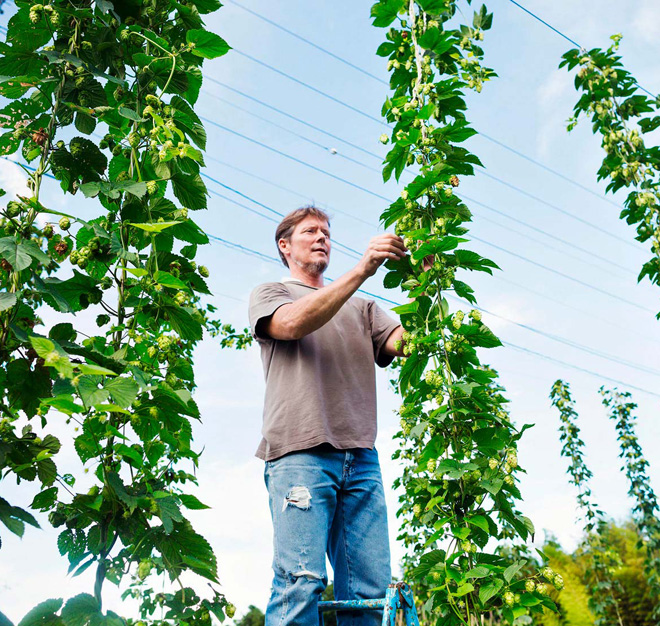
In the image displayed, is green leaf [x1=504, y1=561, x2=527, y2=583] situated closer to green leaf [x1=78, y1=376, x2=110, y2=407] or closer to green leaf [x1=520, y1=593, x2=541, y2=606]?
green leaf [x1=520, y1=593, x2=541, y2=606]

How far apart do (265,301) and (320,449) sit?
0.61m

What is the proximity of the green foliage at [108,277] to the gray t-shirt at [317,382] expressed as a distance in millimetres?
598

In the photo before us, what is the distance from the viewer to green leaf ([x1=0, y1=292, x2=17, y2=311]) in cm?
113

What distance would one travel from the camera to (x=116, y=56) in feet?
5.30

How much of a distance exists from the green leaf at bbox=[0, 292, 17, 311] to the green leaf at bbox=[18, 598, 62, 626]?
57 cm

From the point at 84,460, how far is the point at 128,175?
71 centimetres

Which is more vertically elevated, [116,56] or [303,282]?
[116,56]

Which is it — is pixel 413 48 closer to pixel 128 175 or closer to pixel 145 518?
pixel 128 175

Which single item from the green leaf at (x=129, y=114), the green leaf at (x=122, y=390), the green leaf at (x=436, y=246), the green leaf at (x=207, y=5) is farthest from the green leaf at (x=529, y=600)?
the green leaf at (x=207, y=5)

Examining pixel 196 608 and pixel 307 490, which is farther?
pixel 307 490

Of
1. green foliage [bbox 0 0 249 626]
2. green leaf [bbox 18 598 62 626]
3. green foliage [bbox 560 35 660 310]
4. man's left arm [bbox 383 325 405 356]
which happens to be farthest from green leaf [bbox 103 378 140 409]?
green foliage [bbox 560 35 660 310]

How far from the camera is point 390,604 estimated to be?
5.86 ft

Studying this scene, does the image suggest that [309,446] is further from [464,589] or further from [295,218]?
[295,218]

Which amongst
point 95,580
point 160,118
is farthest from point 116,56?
point 95,580
